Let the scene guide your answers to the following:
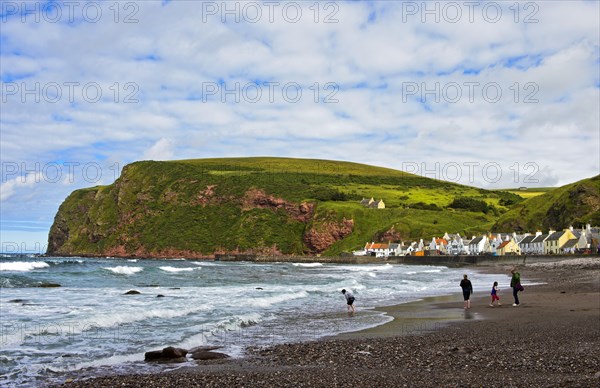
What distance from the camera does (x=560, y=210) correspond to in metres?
138

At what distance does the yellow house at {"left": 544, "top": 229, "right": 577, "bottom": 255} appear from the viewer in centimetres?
11644

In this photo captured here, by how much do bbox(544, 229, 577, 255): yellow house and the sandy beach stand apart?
101421mm

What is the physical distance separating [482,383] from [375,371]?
2.75 m

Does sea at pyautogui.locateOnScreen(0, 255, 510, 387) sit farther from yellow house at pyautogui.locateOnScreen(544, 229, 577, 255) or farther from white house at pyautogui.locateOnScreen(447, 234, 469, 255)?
white house at pyautogui.locateOnScreen(447, 234, 469, 255)

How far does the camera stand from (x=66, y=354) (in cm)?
1684

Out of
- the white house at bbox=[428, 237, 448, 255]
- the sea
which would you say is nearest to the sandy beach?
the sea

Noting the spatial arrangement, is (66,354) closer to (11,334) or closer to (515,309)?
(11,334)

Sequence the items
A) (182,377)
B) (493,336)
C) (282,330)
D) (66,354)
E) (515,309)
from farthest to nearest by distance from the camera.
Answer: (515,309), (282,330), (493,336), (66,354), (182,377)

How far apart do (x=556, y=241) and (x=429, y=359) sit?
4530 inches

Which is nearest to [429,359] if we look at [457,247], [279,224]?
[457,247]

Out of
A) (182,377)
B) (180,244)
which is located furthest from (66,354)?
(180,244)

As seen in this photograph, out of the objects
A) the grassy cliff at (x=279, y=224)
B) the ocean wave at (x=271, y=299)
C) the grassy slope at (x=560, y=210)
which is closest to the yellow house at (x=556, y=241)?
the grassy slope at (x=560, y=210)

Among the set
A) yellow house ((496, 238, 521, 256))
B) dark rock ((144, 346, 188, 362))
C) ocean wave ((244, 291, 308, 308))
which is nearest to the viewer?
dark rock ((144, 346, 188, 362))

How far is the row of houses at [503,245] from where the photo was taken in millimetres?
112812
